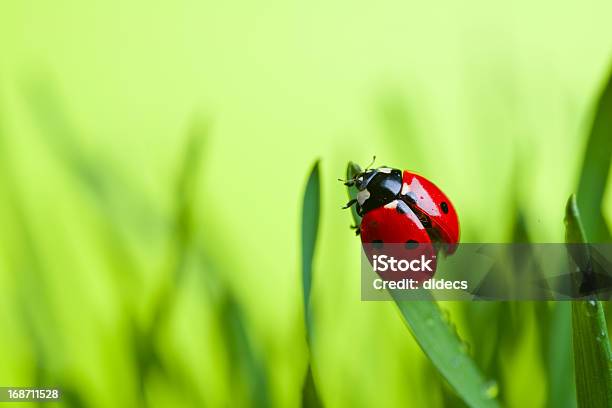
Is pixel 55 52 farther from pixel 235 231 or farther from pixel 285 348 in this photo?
pixel 285 348

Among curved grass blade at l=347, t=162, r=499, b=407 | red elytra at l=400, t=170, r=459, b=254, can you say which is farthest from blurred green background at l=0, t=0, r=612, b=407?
curved grass blade at l=347, t=162, r=499, b=407

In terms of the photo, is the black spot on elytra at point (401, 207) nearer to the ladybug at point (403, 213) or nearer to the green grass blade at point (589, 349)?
the ladybug at point (403, 213)

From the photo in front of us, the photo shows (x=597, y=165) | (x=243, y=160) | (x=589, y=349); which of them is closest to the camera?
(x=589, y=349)

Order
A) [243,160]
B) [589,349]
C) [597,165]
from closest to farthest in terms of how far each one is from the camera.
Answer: [589,349] < [597,165] < [243,160]

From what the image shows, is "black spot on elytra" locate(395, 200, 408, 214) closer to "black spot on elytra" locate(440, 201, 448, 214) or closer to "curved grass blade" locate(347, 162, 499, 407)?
"black spot on elytra" locate(440, 201, 448, 214)

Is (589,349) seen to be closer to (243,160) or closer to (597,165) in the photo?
(597,165)

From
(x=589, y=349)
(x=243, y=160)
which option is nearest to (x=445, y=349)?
(x=589, y=349)

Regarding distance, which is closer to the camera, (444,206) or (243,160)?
(444,206)

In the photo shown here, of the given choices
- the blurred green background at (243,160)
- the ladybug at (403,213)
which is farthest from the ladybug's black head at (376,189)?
the blurred green background at (243,160)
